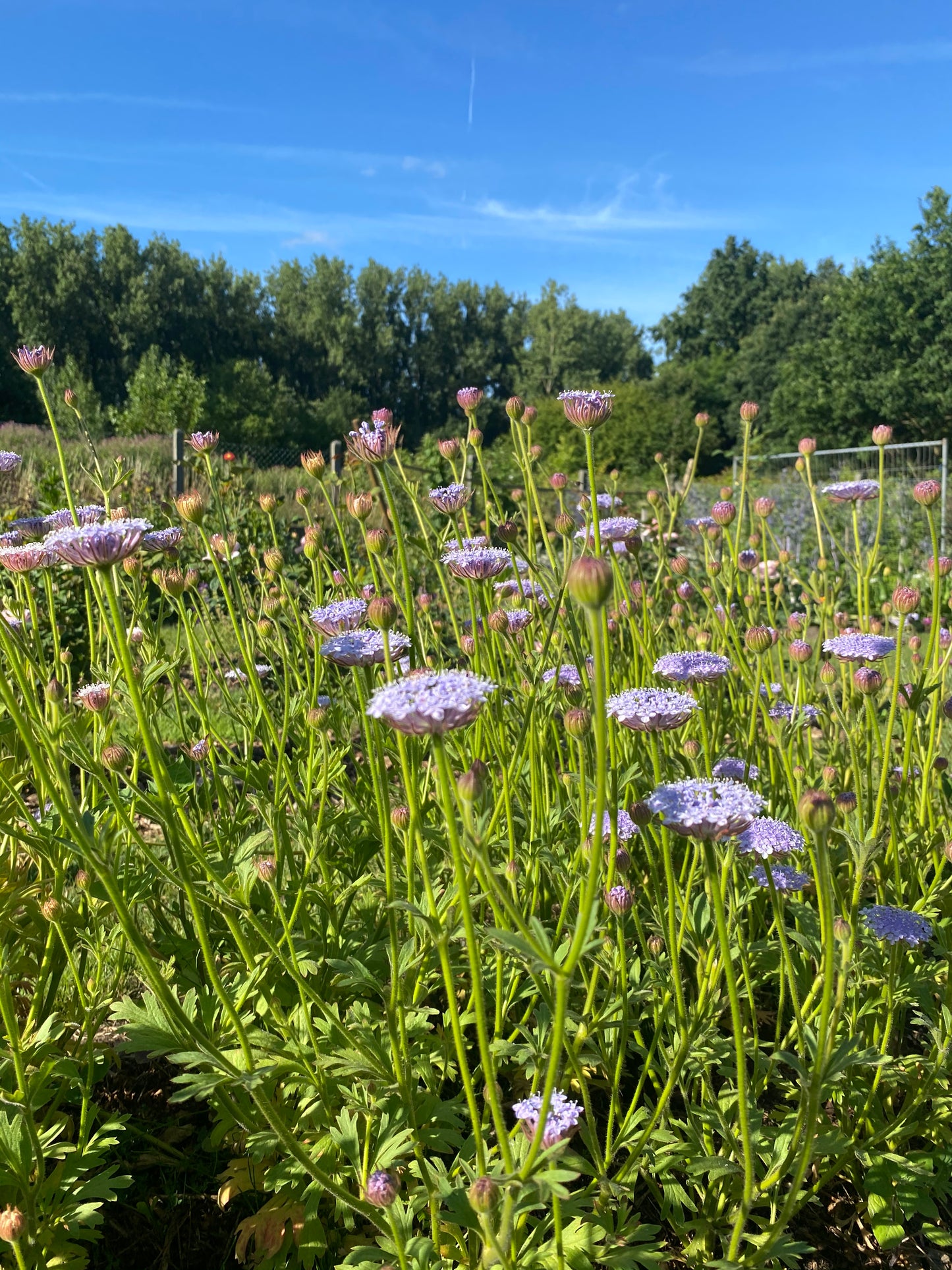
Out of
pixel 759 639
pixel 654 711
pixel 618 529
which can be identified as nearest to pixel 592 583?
pixel 654 711

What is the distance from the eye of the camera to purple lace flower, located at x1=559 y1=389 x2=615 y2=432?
1574 mm

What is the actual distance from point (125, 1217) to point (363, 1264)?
86 centimetres

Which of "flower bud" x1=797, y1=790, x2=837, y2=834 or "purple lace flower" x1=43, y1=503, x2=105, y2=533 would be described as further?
"purple lace flower" x1=43, y1=503, x2=105, y2=533

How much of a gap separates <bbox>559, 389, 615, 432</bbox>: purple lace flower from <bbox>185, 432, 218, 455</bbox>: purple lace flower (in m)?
1.02

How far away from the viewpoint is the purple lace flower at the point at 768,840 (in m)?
1.38

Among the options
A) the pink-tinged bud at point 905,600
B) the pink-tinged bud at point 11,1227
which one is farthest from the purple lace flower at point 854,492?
the pink-tinged bud at point 11,1227

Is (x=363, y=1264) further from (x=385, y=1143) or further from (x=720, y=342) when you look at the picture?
(x=720, y=342)

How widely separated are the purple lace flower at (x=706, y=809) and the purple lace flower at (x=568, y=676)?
19.9 inches

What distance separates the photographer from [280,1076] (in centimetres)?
159

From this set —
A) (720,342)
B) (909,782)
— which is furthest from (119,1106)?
(720,342)

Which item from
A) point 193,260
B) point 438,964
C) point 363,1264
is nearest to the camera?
point 363,1264

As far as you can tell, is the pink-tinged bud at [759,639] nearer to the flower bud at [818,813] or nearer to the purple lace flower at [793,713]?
the purple lace flower at [793,713]

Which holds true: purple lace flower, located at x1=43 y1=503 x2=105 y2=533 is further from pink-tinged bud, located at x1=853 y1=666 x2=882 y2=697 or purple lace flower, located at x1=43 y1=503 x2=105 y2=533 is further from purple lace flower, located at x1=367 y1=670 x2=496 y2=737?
pink-tinged bud, located at x1=853 y1=666 x2=882 y2=697

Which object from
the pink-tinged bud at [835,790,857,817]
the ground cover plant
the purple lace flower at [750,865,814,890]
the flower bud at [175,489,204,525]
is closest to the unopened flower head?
the ground cover plant
